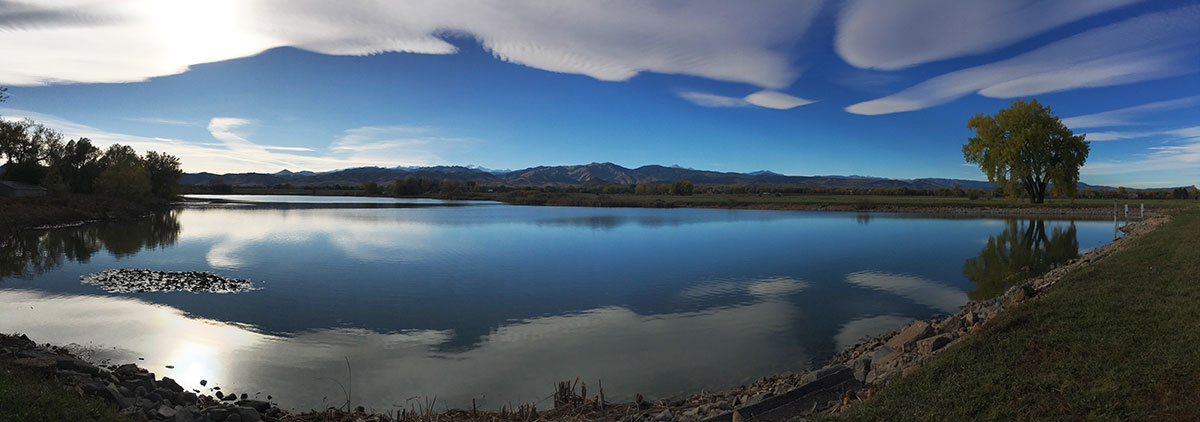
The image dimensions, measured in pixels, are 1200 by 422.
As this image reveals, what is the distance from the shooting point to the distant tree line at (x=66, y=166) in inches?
2174

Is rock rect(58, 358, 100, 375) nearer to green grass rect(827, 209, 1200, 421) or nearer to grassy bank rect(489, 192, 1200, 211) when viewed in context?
green grass rect(827, 209, 1200, 421)

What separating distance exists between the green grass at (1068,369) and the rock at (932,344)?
0.52 metres

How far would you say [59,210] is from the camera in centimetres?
4434

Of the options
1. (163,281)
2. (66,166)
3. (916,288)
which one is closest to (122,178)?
(66,166)

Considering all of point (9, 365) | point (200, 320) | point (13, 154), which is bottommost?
point (200, 320)

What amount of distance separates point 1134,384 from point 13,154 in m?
84.5

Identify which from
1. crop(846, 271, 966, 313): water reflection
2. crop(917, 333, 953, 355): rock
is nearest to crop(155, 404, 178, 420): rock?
crop(917, 333, 953, 355): rock

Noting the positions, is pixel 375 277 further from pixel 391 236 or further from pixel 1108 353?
pixel 1108 353

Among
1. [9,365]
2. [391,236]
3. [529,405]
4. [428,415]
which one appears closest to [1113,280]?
[529,405]

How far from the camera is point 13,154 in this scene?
56875mm

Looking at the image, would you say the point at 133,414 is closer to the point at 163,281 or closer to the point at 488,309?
the point at 488,309

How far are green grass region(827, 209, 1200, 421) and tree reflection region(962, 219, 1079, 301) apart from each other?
7600mm

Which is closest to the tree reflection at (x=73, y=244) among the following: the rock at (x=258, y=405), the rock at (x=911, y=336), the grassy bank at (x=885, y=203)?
the rock at (x=258, y=405)

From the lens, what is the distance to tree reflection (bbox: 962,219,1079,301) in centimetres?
1764
